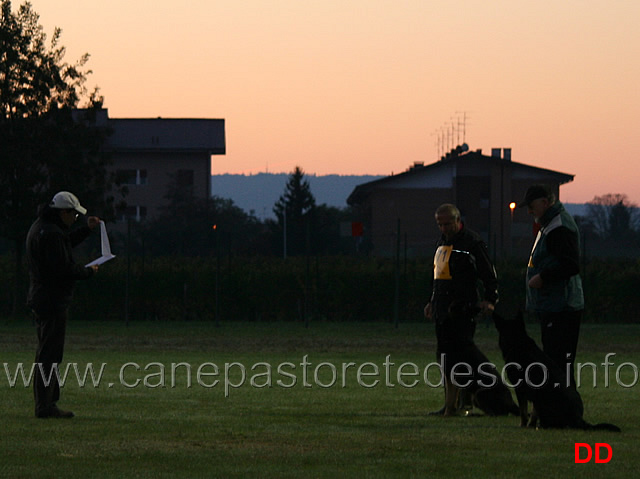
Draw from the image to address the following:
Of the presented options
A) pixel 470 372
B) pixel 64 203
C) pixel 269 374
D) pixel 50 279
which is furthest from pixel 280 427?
pixel 269 374

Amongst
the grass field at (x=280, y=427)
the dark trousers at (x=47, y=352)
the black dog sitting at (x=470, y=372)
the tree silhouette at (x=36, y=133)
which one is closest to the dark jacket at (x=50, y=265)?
the dark trousers at (x=47, y=352)

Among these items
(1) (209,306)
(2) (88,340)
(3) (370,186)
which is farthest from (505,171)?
(2) (88,340)

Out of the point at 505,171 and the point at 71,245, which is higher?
the point at 505,171

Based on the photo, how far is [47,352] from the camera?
33.6ft

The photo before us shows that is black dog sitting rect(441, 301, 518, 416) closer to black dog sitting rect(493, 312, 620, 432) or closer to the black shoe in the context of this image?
black dog sitting rect(493, 312, 620, 432)

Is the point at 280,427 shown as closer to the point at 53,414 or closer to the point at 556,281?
the point at 53,414

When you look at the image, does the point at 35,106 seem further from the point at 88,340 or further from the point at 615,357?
the point at 615,357

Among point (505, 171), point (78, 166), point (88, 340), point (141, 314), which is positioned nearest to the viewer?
point (88, 340)

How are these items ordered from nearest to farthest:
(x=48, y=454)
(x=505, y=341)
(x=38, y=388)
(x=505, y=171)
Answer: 1. (x=48, y=454)
2. (x=505, y=341)
3. (x=38, y=388)
4. (x=505, y=171)

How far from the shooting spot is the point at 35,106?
3145 cm

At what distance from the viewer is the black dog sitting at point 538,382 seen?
912 centimetres

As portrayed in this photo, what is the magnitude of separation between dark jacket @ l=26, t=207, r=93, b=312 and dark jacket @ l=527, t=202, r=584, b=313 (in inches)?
153

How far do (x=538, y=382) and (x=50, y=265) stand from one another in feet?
14.0

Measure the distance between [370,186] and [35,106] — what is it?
5018cm
